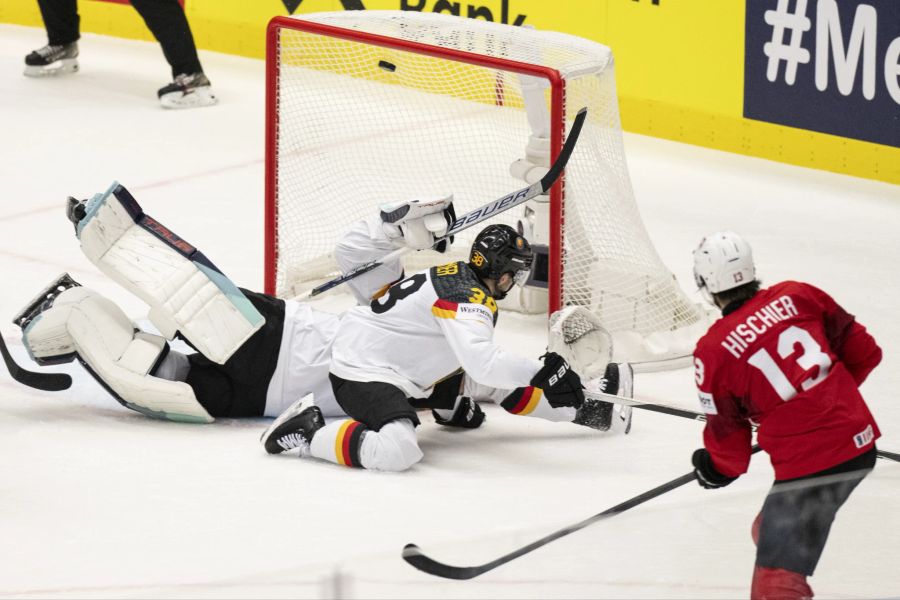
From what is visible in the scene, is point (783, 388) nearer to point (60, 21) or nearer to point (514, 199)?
point (514, 199)

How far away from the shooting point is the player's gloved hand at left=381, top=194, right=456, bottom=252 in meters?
4.35

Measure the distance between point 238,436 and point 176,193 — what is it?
105 inches

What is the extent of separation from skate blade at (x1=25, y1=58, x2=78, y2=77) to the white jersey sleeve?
4533 mm

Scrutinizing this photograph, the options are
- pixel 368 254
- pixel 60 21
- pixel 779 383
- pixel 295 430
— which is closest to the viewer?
pixel 779 383

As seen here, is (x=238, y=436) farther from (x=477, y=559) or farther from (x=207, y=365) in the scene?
(x=477, y=559)

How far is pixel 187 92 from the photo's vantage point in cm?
787

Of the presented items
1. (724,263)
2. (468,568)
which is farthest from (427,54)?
(468,568)

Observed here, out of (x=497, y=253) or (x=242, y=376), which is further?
(x=242, y=376)

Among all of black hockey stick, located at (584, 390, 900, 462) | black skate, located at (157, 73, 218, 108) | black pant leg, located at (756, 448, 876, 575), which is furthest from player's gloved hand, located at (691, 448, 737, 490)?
black skate, located at (157, 73, 218, 108)

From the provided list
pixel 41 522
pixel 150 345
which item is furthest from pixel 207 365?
pixel 41 522

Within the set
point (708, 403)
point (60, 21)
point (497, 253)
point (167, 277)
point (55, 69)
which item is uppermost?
point (708, 403)

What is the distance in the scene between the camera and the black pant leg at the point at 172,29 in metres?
7.80

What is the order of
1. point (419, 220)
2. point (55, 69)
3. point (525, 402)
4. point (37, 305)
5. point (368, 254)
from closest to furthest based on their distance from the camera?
point (525, 402) < point (37, 305) < point (419, 220) < point (368, 254) < point (55, 69)

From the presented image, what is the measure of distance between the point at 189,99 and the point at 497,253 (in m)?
4.35
